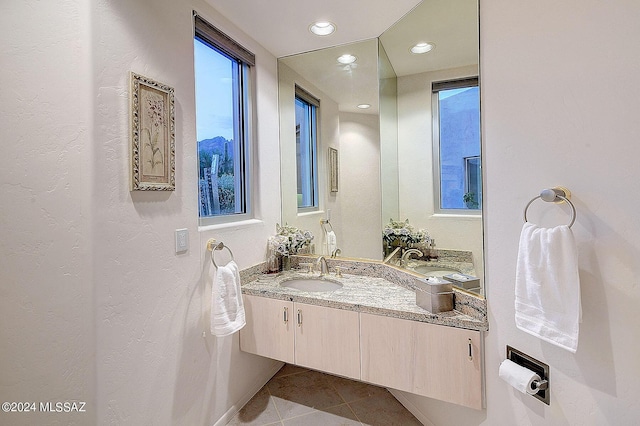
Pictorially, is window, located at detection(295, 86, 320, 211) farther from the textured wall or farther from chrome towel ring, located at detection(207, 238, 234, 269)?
chrome towel ring, located at detection(207, 238, 234, 269)

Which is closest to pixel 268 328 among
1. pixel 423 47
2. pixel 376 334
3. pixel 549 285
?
pixel 376 334

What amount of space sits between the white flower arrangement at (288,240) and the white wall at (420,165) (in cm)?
80

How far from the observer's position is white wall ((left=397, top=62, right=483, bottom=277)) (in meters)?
1.74

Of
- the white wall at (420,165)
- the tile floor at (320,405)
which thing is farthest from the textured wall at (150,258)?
the white wall at (420,165)

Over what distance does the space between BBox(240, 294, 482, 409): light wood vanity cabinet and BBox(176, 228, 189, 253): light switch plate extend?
1.90ft

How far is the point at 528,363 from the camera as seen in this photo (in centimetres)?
127

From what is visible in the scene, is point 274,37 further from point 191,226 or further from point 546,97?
point 546,97

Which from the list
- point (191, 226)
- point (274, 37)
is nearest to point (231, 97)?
point (274, 37)

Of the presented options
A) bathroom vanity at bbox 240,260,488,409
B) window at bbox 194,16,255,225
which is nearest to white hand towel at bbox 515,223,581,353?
bathroom vanity at bbox 240,260,488,409

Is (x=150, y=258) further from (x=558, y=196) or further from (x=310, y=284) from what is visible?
(x=558, y=196)

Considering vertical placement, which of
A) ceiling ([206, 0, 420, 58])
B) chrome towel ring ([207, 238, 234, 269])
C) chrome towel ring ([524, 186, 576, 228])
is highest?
ceiling ([206, 0, 420, 58])

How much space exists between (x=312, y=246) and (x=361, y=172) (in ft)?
2.43

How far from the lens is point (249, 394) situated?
2.19 meters

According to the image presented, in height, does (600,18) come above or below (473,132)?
above
